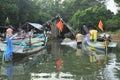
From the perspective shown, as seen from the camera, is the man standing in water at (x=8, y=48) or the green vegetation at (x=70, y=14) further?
the green vegetation at (x=70, y=14)

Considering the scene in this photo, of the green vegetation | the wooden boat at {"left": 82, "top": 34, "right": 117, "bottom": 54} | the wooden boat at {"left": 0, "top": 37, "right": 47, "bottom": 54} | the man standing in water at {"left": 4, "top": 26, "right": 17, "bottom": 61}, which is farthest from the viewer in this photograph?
the green vegetation

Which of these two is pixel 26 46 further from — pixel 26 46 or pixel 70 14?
pixel 70 14

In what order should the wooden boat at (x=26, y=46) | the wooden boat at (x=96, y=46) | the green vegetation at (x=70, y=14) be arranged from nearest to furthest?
the wooden boat at (x=26, y=46)
the wooden boat at (x=96, y=46)
the green vegetation at (x=70, y=14)

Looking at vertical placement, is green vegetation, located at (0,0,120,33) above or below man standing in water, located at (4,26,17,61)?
above

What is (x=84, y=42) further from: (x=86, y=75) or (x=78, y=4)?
(x=78, y=4)

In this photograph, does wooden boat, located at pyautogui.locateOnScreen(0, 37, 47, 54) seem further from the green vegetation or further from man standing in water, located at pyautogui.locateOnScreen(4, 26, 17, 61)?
the green vegetation

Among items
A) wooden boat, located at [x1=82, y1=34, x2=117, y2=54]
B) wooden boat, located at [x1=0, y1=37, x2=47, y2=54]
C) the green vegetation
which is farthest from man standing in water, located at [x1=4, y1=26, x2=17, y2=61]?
the green vegetation

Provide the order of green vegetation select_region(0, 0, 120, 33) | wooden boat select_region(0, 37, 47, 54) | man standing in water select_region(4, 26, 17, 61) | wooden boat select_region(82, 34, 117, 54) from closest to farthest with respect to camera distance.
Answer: man standing in water select_region(4, 26, 17, 61) < wooden boat select_region(0, 37, 47, 54) < wooden boat select_region(82, 34, 117, 54) < green vegetation select_region(0, 0, 120, 33)

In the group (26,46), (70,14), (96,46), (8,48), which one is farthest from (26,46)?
(70,14)

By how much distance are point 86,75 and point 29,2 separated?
167 feet

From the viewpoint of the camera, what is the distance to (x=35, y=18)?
63.9m

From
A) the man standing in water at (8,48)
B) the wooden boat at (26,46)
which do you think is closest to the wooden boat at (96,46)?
the wooden boat at (26,46)

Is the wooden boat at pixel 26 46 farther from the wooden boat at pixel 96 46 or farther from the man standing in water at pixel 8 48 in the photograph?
the wooden boat at pixel 96 46

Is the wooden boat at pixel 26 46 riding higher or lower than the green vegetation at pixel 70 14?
lower
